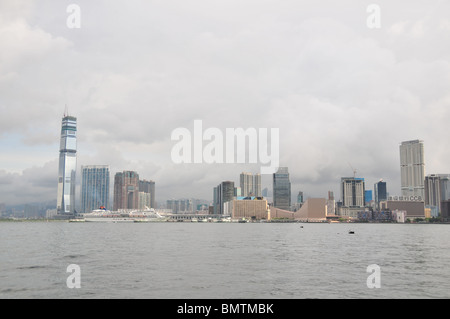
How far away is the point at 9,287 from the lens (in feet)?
126

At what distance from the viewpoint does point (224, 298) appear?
110ft

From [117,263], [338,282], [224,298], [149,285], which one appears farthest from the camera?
[117,263]
